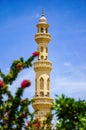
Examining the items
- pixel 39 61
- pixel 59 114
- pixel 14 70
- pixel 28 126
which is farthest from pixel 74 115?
pixel 39 61

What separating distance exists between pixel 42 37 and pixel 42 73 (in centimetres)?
414

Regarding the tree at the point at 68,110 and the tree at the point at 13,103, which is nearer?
the tree at the point at 13,103

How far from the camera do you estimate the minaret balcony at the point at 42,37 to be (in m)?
50.2

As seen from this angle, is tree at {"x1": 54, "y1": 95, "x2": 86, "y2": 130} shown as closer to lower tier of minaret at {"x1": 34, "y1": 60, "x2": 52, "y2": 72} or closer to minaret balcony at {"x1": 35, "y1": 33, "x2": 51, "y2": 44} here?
lower tier of minaret at {"x1": 34, "y1": 60, "x2": 52, "y2": 72}

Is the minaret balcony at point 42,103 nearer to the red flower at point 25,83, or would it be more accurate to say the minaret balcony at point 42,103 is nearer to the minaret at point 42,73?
the minaret at point 42,73

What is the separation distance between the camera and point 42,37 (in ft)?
164

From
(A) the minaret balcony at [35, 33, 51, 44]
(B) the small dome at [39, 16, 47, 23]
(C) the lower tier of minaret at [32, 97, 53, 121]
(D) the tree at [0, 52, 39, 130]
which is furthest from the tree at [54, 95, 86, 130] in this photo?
(B) the small dome at [39, 16, 47, 23]

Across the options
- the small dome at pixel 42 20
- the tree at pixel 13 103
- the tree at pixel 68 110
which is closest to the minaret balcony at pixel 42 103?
the small dome at pixel 42 20

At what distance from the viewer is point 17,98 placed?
12.2m

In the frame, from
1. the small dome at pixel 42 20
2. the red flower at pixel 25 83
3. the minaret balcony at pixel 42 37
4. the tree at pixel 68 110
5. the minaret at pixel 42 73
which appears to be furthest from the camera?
the small dome at pixel 42 20

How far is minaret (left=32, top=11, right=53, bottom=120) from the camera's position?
4681cm

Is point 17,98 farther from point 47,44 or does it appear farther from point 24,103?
point 47,44

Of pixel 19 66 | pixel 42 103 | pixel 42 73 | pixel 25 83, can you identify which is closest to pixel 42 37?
pixel 42 73

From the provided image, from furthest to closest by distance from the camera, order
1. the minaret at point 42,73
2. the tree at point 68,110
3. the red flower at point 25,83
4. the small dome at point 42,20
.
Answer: the small dome at point 42,20, the minaret at point 42,73, the tree at point 68,110, the red flower at point 25,83
